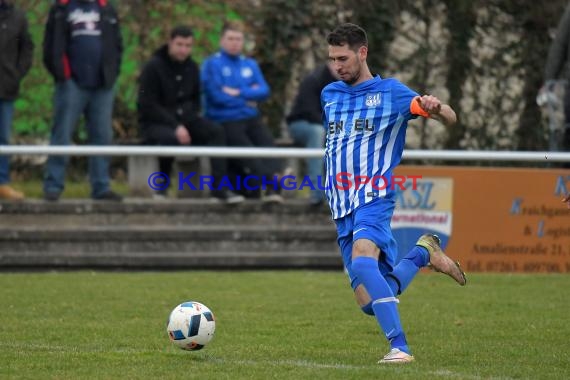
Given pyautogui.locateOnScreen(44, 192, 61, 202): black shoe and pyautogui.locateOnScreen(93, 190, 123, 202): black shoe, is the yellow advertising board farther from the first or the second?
pyautogui.locateOnScreen(44, 192, 61, 202): black shoe

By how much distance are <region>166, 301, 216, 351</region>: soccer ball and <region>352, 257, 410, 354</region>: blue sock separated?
944mm

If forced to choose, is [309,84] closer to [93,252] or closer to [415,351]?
[93,252]

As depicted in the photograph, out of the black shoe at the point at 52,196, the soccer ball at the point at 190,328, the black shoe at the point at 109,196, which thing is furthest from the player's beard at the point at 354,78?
the black shoe at the point at 52,196

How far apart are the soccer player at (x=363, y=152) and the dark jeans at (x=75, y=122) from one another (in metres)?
6.33

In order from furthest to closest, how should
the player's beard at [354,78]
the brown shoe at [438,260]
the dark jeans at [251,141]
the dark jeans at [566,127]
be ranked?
the dark jeans at [251,141] < the dark jeans at [566,127] < the brown shoe at [438,260] < the player's beard at [354,78]

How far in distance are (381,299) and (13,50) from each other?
24.9 ft

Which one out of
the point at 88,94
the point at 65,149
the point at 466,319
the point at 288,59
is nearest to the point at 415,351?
the point at 466,319

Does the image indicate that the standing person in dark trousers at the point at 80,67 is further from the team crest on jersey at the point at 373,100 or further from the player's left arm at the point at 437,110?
the player's left arm at the point at 437,110

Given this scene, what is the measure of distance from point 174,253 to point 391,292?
661 cm

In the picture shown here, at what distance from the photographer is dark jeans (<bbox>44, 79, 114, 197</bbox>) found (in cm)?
1355

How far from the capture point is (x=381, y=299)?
23.5 ft

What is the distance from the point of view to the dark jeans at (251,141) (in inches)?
551

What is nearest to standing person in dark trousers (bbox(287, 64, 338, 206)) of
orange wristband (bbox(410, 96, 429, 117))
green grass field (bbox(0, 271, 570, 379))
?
green grass field (bbox(0, 271, 570, 379))

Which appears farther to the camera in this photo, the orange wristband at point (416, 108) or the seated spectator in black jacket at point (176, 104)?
the seated spectator in black jacket at point (176, 104)
